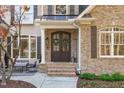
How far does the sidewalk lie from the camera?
13.7 m

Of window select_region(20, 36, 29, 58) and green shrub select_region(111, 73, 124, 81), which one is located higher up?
window select_region(20, 36, 29, 58)

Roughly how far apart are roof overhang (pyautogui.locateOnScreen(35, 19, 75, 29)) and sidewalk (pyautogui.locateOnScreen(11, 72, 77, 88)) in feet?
8.71

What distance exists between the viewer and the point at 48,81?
14969 mm

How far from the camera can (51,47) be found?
65.6 feet

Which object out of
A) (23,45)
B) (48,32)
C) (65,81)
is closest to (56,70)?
(65,81)

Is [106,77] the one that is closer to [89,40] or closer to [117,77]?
[117,77]

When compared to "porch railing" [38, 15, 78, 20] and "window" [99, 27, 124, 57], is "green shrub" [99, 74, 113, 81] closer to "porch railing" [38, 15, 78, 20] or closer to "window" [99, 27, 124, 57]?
"window" [99, 27, 124, 57]

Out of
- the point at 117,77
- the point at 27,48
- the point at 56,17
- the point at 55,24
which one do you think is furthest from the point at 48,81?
the point at 27,48

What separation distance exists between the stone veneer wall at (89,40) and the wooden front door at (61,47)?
Result: 3064mm

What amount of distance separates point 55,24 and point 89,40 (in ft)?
7.04

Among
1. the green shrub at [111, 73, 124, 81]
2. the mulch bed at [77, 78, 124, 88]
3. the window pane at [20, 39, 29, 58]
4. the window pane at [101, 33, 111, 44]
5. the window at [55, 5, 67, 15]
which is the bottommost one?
the mulch bed at [77, 78, 124, 88]

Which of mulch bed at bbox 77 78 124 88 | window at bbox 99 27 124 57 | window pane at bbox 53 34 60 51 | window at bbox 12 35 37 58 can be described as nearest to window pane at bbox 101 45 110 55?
window at bbox 99 27 124 57
